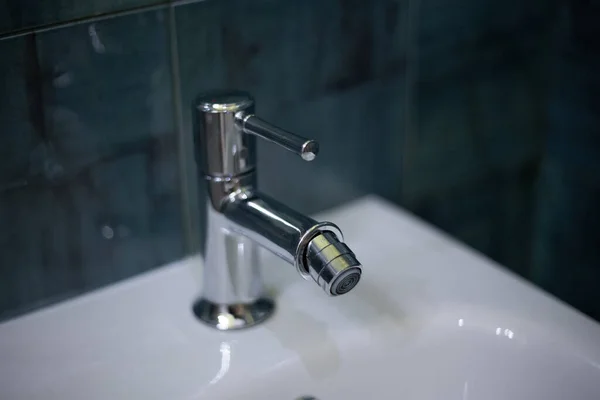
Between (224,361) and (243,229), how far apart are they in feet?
0.33

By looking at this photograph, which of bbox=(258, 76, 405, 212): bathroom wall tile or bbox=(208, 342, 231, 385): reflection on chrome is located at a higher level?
bbox=(258, 76, 405, 212): bathroom wall tile

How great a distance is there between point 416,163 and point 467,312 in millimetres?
227

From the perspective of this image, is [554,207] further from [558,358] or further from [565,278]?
[558,358]

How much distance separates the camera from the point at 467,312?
24.9 inches

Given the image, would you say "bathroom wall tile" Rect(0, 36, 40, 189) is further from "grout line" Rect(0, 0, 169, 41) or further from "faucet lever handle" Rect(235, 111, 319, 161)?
"faucet lever handle" Rect(235, 111, 319, 161)

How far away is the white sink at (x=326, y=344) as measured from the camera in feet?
1.86

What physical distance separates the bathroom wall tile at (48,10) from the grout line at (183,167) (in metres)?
0.05

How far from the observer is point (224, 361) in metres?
0.58

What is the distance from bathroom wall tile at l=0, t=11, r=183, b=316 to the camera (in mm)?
578

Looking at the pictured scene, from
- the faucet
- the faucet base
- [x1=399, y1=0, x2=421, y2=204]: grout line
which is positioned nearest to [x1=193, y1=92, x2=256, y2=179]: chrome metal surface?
the faucet

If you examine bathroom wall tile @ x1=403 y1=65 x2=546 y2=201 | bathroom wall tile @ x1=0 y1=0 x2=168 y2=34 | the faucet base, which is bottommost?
the faucet base

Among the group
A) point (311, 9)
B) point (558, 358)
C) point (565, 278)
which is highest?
point (311, 9)

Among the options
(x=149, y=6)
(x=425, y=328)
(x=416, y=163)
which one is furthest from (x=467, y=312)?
(x=149, y=6)

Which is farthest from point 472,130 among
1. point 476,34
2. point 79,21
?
point 79,21
